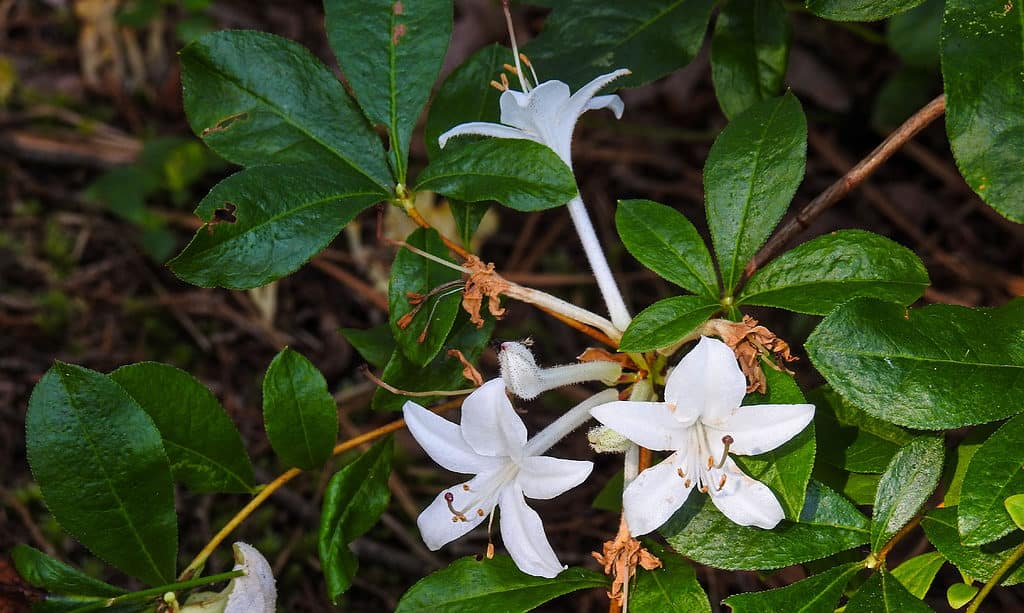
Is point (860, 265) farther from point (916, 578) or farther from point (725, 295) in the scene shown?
point (916, 578)

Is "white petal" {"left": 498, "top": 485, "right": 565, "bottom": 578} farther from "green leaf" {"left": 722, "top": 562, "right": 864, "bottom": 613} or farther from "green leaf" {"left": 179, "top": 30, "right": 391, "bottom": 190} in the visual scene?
"green leaf" {"left": 179, "top": 30, "right": 391, "bottom": 190}

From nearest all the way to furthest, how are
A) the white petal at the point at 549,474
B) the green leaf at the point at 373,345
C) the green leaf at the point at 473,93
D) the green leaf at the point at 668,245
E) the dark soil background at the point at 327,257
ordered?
the white petal at the point at 549,474
the green leaf at the point at 668,245
the green leaf at the point at 473,93
the green leaf at the point at 373,345
the dark soil background at the point at 327,257

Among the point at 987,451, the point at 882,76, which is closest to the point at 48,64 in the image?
the point at 882,76

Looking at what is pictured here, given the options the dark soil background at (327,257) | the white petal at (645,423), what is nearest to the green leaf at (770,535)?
the white petal at (645,423)

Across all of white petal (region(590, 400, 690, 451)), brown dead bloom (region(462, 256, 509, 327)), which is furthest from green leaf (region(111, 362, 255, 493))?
white petal (region(590, 400, 690, 451))

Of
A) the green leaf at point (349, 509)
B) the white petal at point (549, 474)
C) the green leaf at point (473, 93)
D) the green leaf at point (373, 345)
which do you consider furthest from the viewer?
the green leaf at point (373, 345)

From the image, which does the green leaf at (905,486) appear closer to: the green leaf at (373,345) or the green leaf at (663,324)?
the green leaf at (663,324)

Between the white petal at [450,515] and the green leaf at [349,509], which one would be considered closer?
the white petal at [450,515]
